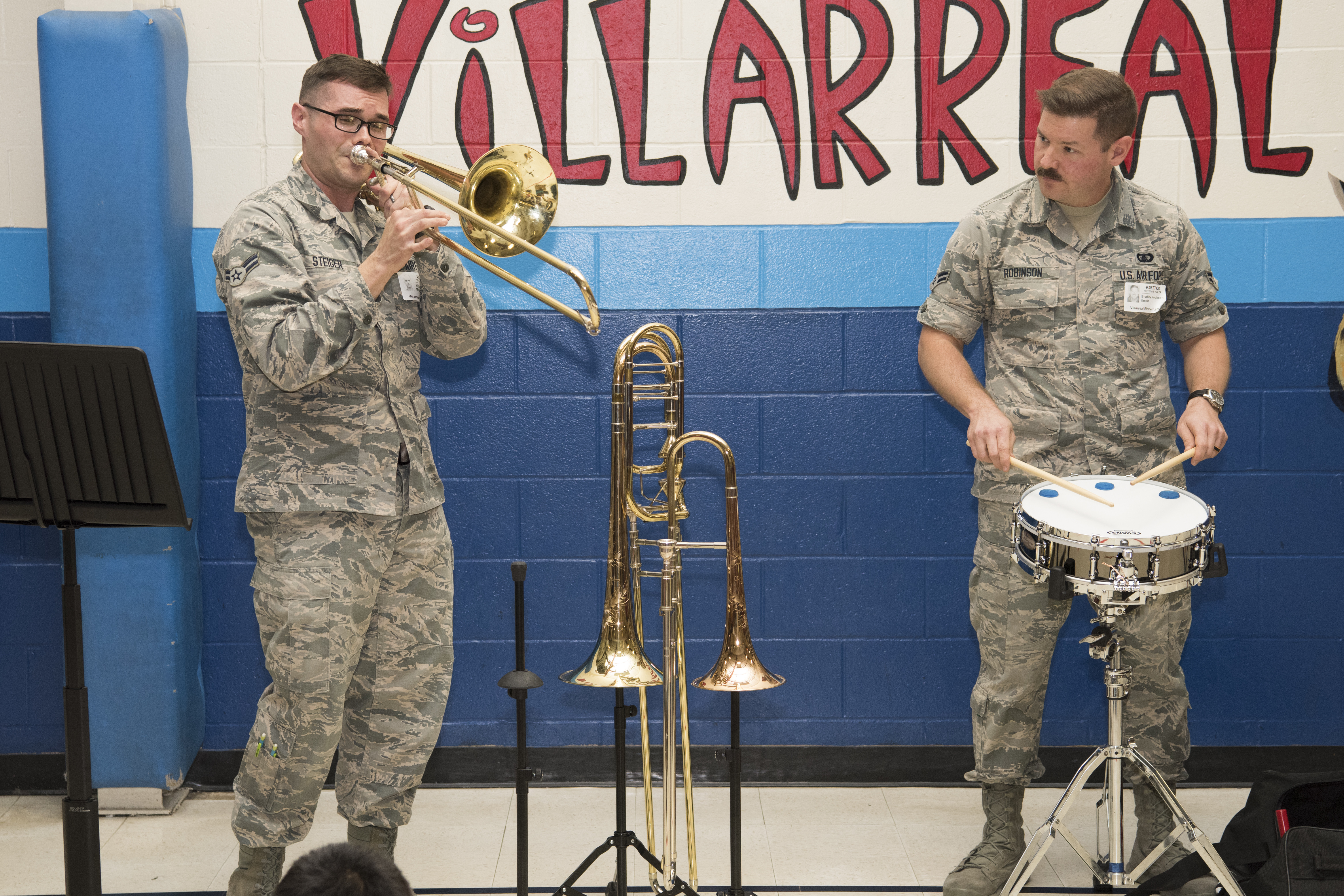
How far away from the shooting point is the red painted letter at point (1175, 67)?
3.40 meters

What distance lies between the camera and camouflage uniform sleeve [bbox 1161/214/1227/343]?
2.83 m

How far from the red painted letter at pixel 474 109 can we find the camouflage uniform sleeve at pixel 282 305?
42.0 inches

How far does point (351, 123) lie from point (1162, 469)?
1797 mm

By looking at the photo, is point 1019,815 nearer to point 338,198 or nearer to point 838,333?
point 838,333

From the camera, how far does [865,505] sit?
3.56 metres

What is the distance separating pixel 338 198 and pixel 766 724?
76.9 inches

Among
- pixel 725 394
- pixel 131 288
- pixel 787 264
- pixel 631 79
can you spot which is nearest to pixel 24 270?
pixel 131 288

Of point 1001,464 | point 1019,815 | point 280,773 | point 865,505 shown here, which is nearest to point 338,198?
point 280,773

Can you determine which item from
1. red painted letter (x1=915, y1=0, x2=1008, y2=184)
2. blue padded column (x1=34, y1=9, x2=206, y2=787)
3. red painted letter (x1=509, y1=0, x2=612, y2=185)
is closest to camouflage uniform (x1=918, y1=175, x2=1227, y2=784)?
red painted letter (x1=915, y1=0, x2=1008, y2=184)

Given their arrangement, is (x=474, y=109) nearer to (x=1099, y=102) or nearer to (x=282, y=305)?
(x=282, y=305)

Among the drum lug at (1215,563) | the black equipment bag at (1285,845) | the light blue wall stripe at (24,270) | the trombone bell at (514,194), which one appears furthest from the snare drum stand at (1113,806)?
the light blue wall stripe at (24,270)

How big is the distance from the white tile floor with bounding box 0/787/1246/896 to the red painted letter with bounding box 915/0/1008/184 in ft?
5.85

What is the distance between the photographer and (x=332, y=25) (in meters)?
3.40

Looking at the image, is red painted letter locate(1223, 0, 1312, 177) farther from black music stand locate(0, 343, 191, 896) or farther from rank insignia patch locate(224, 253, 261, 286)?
black music stand locate(0, 343, 191, 896)
